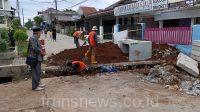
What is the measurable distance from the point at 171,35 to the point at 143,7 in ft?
25.6

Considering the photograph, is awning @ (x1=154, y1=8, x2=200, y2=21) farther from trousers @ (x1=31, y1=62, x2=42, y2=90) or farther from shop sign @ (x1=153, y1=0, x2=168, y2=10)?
trousers @ (x1=31, y1=62, x2=42, y2=90)

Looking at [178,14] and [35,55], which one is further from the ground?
[178,14]

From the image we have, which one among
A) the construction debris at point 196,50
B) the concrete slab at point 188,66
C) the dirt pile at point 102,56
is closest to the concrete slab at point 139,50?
the dirt pile at point 102,56

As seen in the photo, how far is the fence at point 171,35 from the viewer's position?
47.7ft

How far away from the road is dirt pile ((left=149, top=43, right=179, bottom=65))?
11.6ft

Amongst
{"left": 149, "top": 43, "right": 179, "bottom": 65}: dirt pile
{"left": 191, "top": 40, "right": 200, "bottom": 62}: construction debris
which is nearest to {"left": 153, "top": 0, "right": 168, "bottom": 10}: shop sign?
{"left": 149, "top": 43, "right": 179, "bottom": 65}: dirt pile

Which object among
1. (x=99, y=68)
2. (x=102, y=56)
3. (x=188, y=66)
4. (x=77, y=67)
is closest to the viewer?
(x=188, y=66)

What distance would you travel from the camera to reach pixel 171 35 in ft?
51.9

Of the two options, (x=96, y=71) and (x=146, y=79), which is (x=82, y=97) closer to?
(x=146, y=79)

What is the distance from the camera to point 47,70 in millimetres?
11984

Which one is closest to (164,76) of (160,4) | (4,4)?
(160,4)

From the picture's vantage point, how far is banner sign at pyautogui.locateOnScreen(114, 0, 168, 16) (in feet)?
68.4

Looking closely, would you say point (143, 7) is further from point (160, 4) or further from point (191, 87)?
point (191, 87)

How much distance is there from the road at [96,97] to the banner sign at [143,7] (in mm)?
11214
